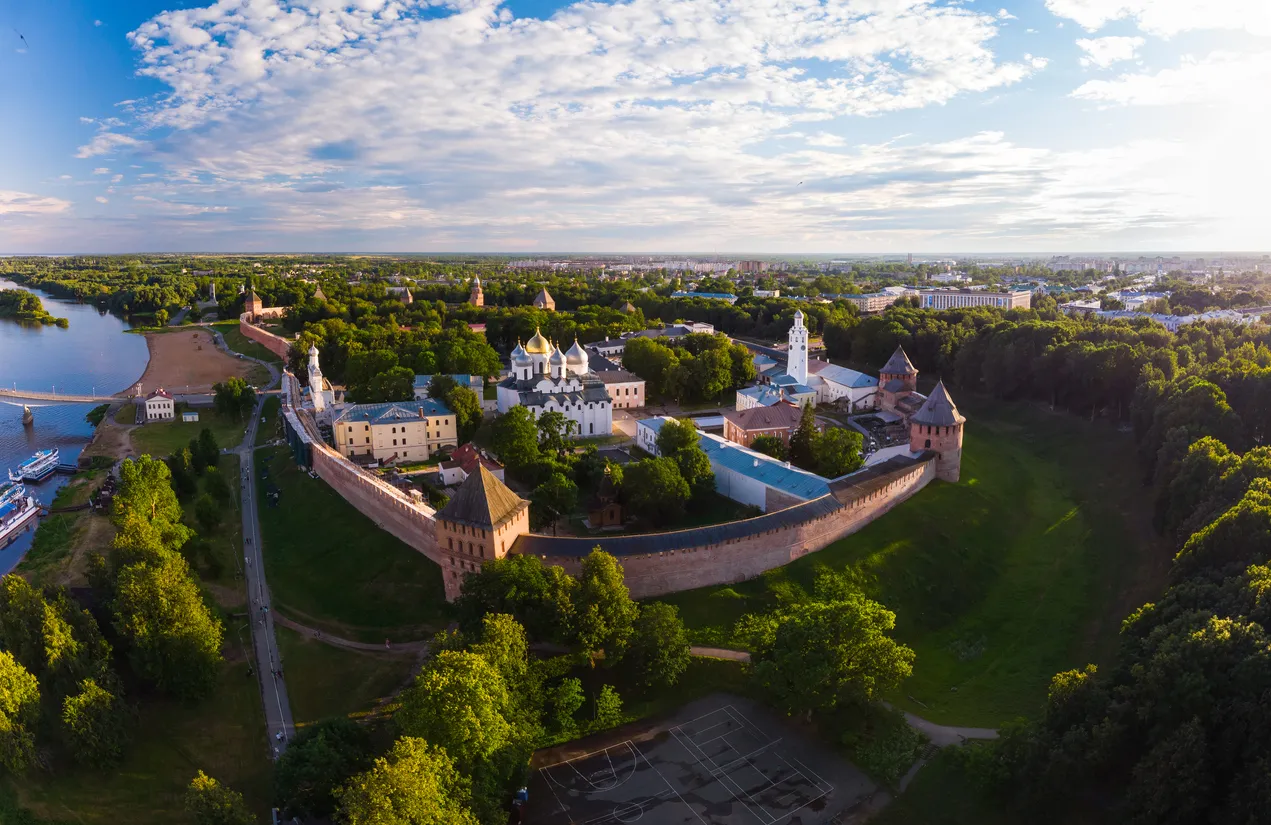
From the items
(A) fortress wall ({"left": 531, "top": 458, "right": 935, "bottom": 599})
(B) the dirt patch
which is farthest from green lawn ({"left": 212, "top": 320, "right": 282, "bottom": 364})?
(A) fortress wall ({"left": 531, "top": 458, "right": 935, "bottom": 599})

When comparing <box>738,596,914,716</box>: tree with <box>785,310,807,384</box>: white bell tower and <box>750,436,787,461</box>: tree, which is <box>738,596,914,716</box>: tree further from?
<box>785,310,807,384</box>: white bell tower

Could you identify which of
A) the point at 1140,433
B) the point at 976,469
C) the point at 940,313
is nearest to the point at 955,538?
the point at 976,469

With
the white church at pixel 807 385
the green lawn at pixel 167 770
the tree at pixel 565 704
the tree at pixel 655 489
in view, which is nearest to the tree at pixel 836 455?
the tree at pixel 655 489

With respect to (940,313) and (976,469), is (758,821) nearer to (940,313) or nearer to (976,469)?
(976,469)

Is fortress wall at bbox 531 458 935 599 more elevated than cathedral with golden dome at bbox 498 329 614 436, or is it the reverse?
cathedral with golden dome at bbox 498 329 614 436

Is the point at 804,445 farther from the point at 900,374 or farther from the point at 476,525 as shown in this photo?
the point at 476,525

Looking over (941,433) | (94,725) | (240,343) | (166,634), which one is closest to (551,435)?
(941,433)

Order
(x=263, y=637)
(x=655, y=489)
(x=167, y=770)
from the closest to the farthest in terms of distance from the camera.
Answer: (x=167, y=770)
(x=263, y=637)
(x=655, y=489)
